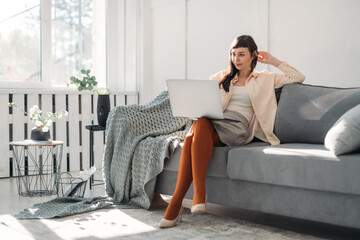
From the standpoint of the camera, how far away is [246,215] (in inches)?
118

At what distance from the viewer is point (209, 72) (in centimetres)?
458

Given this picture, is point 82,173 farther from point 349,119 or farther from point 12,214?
point 349,119

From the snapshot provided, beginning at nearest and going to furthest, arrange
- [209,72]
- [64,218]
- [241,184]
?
1. [241,184]
2. [64,218]
3. [209,72]

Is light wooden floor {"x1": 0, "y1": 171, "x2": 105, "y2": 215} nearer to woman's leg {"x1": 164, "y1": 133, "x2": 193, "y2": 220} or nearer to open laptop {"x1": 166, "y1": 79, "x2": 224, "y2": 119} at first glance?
woman's leg {"x1": 164, "y1": 133, "x2": 193, "y2": 220}

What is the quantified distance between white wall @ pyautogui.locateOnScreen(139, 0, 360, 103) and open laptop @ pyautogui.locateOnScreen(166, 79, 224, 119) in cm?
128

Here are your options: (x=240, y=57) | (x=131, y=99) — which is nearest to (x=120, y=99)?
(x=131, y=99)

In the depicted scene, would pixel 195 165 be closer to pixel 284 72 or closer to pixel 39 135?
pixel 284 72

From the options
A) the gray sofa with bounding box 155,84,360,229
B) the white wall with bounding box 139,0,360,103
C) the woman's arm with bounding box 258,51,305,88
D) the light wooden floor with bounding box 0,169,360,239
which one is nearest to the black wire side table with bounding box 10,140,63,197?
the light wooden floor with bounding box 0,169,360,239

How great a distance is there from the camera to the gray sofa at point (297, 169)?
2248 mm

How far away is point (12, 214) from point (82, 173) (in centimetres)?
58

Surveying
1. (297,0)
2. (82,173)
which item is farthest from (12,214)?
(297,0)

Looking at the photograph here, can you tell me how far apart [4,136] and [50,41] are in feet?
3.40

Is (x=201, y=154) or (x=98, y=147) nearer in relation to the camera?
(x=201, y=154)

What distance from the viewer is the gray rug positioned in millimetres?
2479
